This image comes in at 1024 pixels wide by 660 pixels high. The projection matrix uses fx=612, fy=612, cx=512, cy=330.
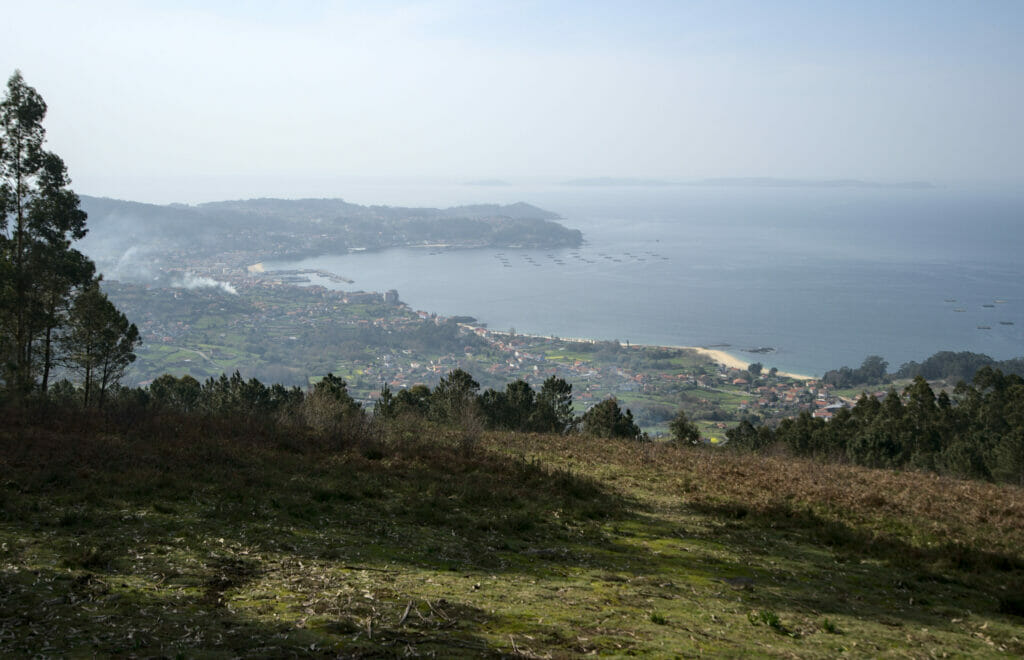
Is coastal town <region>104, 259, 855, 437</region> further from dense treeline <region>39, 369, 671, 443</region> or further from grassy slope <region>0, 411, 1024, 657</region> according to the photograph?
grassy slope <region>0, 411, 1024, 657</region>

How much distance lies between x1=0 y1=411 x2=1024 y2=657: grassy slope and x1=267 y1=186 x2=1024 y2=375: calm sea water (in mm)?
56619

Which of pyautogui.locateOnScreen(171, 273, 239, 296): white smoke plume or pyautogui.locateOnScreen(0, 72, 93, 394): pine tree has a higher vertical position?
pyautogui.locateOnScreen(0, 72, 93, 394): pine tree

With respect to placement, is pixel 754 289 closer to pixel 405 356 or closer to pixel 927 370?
pixel 927 370

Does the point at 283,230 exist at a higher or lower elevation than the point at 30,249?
higher

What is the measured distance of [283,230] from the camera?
137500mm

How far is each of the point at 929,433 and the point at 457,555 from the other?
2632 centimetres

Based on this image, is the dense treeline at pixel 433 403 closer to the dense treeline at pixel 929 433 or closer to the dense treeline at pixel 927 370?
the dense treeline at pixel 929 433

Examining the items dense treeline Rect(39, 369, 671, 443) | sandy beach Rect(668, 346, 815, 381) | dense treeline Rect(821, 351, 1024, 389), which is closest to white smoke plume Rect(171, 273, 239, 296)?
sandy beach Rect(668, 346, 815, 381)

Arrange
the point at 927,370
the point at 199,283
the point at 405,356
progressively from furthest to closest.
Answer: the point at 199,283 → the point at 405,356 → the point at 927,370

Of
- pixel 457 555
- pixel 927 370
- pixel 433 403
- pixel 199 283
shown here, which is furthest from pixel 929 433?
pixel 199 283

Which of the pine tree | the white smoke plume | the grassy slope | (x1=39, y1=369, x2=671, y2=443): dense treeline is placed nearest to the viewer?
the grassy slope

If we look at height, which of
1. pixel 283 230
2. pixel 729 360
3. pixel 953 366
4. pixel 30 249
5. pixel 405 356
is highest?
pixel 283 230

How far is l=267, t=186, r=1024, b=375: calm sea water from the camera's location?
239 feet

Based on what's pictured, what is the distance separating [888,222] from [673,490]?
213 m
